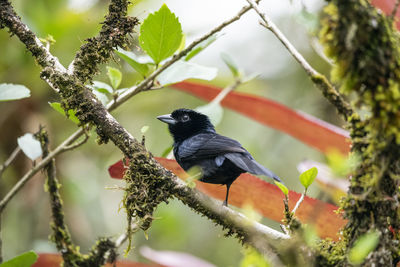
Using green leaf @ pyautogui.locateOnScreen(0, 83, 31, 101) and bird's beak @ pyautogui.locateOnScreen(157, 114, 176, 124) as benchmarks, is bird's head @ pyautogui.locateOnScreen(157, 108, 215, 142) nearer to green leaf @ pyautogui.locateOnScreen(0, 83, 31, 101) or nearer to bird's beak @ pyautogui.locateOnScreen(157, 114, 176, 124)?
bird's beak @ pyautogui.locateOnScreen(157, 114, 176, 124)

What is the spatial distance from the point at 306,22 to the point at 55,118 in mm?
2249

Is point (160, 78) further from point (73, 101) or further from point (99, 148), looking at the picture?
point (99, 148)

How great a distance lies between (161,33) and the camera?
1.50 meters

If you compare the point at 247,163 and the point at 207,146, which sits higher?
the point at 207,146

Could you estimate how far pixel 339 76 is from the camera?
1.06 m

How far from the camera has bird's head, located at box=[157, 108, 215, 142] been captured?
2527 millimetres

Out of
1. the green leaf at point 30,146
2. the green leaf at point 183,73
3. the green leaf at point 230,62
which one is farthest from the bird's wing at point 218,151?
the green leaf at point 30,146

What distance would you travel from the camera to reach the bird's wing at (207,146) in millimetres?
2135

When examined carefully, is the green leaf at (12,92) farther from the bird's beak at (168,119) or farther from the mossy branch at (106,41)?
the bird's beak at (168,119)

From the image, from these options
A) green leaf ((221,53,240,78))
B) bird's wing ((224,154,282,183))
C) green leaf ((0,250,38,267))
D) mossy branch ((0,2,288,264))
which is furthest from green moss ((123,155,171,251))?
green leaf ((221,53,240,78))

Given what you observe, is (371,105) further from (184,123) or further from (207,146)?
(184,123)

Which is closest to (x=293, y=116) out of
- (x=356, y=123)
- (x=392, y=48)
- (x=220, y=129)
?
(x=356, y=123)

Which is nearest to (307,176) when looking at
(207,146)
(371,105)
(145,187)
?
(371,105)

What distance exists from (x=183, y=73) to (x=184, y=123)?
919mm
